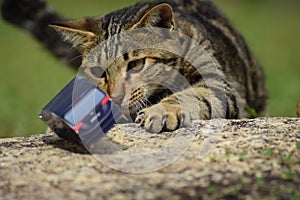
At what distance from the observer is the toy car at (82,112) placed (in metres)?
2.82

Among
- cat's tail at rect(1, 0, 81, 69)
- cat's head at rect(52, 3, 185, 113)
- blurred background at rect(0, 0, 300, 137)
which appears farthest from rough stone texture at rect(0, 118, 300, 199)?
blurred background at rect(0, 0, 300, 137)

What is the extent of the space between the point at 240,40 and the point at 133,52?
1764 millimetres

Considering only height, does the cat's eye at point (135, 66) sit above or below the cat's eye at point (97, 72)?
above

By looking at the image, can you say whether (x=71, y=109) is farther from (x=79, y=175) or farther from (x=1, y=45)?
(x=1, y=45)

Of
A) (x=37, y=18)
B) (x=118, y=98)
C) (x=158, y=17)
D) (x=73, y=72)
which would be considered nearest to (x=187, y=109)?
(x=118, y=98)

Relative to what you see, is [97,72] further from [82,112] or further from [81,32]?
[82,112]

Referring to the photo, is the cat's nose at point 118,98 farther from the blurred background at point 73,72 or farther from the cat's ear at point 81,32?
the blurred background at point 73,72

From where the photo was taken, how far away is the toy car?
282cm

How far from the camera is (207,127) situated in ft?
10.4

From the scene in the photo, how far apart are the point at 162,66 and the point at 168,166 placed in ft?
3.64

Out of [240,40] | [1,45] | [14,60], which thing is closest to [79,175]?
[240,40]

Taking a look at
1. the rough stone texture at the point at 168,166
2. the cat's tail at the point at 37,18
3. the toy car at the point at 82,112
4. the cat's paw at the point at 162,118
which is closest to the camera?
the rough stone texture at the point at 168,166

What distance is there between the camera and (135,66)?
3.59 metres

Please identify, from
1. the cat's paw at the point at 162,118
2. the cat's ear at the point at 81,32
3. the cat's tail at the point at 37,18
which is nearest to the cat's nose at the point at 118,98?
the cat's paw at the point at 162,118
